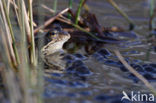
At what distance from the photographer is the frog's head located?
407 centimetres

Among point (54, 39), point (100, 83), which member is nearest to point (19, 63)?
point (100, 83)

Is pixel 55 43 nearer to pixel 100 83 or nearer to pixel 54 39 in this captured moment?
pixel 54 39

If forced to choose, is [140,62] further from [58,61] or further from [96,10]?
[96,10]

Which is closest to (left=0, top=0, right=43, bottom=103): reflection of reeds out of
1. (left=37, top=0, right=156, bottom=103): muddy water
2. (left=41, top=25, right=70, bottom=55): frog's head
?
(left=37, top=0, right=156, bottom=103): muddy water

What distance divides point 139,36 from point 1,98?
3596 mm

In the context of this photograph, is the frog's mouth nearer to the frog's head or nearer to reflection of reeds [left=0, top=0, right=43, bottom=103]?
the frog's head

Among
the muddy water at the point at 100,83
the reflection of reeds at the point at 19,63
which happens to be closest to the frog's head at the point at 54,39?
the reflection of reeds at the point at 19,63

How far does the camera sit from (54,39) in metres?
4.10

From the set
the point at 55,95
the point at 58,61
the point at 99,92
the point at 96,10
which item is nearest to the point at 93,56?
the point at 58,61

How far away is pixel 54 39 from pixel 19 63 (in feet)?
3.90

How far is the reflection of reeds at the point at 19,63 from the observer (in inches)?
74.2

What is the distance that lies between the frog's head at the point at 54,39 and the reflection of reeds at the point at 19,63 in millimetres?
413

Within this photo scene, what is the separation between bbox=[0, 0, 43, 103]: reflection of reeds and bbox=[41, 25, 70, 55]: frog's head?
41 cm

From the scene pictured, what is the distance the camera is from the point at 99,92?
9.68ft
